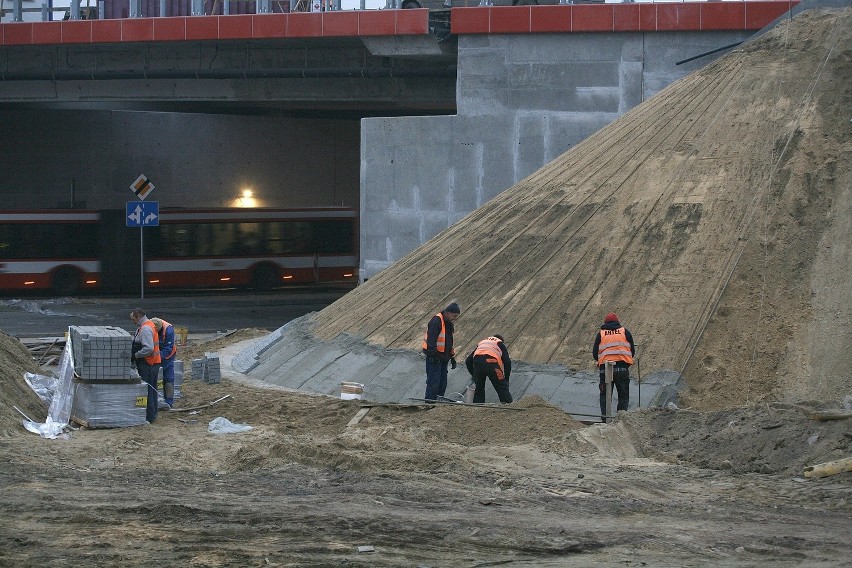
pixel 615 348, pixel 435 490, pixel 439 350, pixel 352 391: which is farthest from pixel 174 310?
pixel 435 490

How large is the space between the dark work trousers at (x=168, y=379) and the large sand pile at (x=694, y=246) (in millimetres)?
3663

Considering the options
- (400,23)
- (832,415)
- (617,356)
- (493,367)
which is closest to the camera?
(832,415)

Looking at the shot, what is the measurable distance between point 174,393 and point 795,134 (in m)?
11.3

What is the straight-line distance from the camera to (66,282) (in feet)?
114

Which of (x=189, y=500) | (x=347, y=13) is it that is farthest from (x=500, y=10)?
(x=189, y=500)

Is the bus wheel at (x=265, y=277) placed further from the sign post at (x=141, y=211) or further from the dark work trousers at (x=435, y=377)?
the dark work trousers at (x=435, y=377)

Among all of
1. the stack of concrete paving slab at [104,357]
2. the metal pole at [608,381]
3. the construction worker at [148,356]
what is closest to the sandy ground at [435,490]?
the construction worker at [148,356]

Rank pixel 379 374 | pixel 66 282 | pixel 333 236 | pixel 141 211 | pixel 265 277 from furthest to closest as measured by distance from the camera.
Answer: pixel 333 236
pixel 265 277
pixel 66 282
pixel 141 211
pixel 379 374

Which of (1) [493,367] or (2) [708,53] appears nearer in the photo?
(1) [493,367]

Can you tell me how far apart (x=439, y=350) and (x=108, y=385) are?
448 cm

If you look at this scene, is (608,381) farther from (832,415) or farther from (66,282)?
(66,282)

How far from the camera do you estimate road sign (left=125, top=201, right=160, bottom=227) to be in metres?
28.8

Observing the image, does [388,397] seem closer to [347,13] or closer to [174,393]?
[174,393]

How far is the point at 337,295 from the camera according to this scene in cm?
3562
